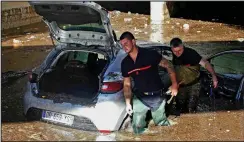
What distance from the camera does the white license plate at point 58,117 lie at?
5287 millimetres

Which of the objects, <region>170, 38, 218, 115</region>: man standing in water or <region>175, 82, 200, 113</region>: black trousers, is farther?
<region>175, 82, 200, 113</region>: black trousers

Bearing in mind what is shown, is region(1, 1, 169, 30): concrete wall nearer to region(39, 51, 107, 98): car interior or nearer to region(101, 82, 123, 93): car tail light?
region(39, 51, 107, 98): car interior

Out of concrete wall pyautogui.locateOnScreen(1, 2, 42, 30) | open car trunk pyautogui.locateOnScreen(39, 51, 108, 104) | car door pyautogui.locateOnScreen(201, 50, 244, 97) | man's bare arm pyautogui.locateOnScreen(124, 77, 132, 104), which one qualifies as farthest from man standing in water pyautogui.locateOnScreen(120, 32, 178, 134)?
concrete wall pyautogui.locateOnScreen(1, 2, 42, 30)

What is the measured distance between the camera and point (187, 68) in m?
6.04

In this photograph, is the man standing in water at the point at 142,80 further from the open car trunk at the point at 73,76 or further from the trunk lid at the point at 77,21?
the open car trunk at the point at 73,76

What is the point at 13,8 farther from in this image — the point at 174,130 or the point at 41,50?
the point at 174,130

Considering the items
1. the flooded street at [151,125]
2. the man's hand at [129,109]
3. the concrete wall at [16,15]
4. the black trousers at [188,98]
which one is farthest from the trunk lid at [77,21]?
the concrete wall at [16,15]

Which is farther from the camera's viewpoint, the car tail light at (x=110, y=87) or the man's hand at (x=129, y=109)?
the car tail light at (x=110, y=87)

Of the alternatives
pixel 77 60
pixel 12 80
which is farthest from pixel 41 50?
pixel 77 60

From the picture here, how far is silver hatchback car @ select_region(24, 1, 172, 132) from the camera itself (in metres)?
5.13

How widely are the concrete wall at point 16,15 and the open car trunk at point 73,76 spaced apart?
11924 millimetres

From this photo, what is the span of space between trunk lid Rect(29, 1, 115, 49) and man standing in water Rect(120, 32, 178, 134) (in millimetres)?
582

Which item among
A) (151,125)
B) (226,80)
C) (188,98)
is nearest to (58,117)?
(151,125)

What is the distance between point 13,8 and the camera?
1817cm
